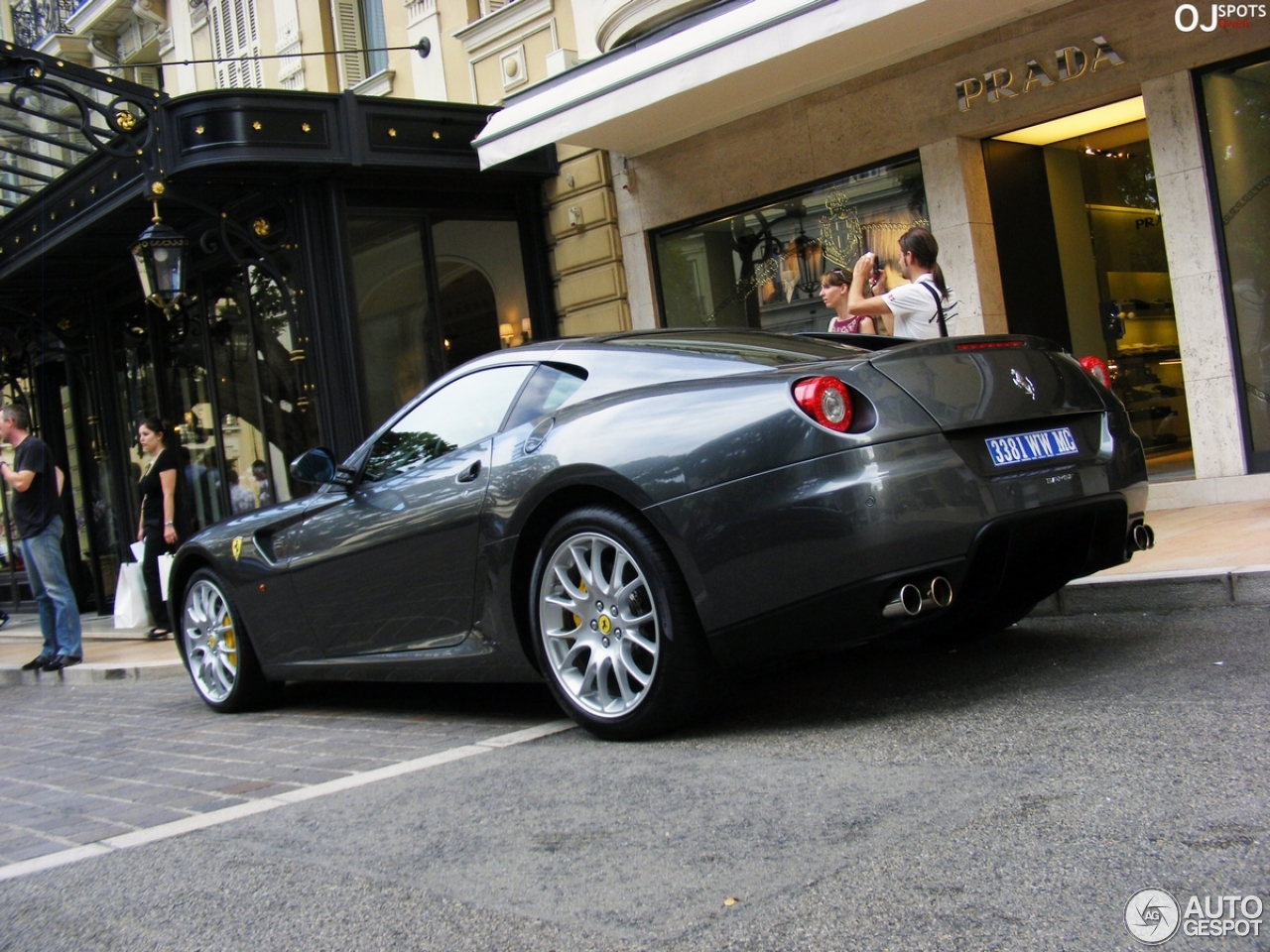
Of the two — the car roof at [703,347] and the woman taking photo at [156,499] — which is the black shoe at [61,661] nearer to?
the woman taking photo at [156,499]

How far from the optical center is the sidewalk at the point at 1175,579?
5.56 m

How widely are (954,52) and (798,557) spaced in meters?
7.14

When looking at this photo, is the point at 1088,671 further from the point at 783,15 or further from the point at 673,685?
the point at 783,15

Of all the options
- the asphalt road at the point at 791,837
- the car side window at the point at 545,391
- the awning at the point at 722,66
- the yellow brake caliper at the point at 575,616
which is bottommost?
the asphalt road at the point at 791,837

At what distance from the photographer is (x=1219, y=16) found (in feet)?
28.5

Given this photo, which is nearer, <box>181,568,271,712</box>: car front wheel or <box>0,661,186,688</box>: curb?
<box>181,568,271,712</box>: car front wheel

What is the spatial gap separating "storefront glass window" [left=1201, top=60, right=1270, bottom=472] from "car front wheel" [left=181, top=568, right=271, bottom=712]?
6.55 metres

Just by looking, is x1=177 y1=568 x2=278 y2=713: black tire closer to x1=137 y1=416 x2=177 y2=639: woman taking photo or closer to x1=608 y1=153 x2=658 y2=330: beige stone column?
x1=137 y1=416 x2=177 y2=639: woman taking photo

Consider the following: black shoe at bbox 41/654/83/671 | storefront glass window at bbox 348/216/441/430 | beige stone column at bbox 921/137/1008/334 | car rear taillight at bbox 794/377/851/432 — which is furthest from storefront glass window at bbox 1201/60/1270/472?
black shoe at bbox 41/654/83/671

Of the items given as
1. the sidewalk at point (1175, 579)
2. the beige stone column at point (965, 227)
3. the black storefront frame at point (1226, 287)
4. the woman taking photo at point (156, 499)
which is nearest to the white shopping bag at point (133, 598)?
the woman taking photo at point (156, 499)

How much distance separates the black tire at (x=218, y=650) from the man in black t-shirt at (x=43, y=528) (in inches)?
127

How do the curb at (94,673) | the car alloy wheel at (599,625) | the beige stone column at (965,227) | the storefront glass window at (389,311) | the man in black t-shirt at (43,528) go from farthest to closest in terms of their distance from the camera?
the storefront glass window at (389,311)
the beige stone column at (965,227)
the man in black t-shirt at (43,528)
the curb at (94,673)
the car alloy wheel at (599,625)

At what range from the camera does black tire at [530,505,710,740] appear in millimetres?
4145

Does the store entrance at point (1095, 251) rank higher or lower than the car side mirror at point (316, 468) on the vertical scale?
higher
